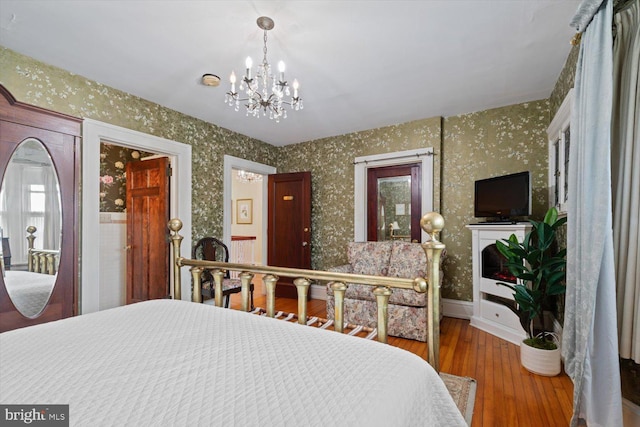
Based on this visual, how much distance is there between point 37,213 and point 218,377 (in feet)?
7.88

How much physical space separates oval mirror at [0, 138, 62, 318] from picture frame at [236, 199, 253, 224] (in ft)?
17.8

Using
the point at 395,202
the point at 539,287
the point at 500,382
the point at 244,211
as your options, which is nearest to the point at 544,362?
the point at 500,382

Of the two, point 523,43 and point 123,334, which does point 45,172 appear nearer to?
point 123,334

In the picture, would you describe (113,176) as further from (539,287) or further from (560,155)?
(560,155)

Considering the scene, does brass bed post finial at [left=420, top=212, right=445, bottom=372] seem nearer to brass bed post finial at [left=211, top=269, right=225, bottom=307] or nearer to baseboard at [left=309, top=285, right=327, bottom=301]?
brass bed post finial at [left=211, top=269, right=225, bottom=307]

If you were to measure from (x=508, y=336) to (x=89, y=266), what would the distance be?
4149mm

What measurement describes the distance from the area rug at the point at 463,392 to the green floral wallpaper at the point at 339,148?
1734 millimetres

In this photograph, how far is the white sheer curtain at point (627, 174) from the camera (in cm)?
146

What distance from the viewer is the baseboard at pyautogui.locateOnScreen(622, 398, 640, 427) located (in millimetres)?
1529

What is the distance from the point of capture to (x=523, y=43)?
7.49 feet

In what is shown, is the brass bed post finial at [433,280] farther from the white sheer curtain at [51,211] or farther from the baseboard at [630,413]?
the white sheer curtain at [51,211]

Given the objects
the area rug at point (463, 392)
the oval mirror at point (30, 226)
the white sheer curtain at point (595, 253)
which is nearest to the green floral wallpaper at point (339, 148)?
the oval mirror at point (30, 226)

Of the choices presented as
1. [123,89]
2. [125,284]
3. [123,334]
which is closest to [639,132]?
[123,334]

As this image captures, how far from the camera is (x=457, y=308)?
380 centimetres
